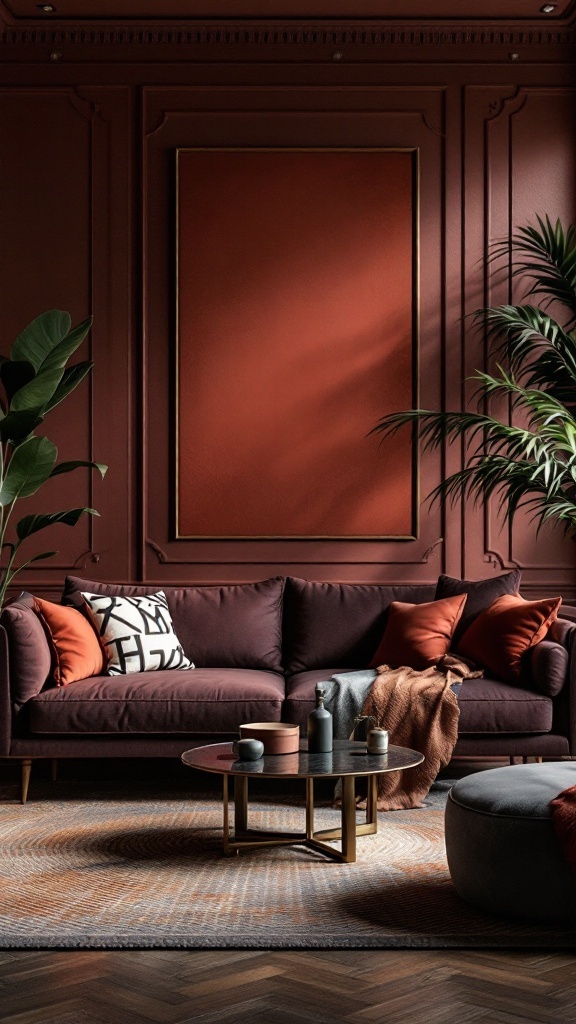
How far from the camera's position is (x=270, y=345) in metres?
4.95

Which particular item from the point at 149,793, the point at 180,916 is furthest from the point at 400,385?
the point at 180,916

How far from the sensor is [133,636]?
421 centimetres

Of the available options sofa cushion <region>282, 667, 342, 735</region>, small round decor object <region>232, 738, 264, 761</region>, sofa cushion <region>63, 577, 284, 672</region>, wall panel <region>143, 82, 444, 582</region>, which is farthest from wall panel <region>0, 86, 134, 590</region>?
small round decor object <region>232, 738, 264, 761</region>

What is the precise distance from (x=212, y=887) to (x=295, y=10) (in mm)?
3872

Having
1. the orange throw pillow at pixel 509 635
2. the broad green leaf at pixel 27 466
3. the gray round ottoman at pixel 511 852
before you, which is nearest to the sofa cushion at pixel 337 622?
the orange throw pillow at pixel 509 635

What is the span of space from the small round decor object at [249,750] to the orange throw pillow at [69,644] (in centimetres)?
112

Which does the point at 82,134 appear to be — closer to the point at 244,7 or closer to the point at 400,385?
the point at 244,7

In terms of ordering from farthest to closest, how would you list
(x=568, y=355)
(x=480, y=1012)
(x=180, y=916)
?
(x=568, y=355)
(x=180, y=916)
(x=480, y=1012)

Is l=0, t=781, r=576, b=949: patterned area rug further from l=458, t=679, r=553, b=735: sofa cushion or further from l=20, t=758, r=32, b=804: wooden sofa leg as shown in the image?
l=458, t=679, r=553, b=735: sofa cushion

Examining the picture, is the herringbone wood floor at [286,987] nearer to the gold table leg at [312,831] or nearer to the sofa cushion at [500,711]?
the gold table leg at [312,831]

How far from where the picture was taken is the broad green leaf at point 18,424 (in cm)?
384

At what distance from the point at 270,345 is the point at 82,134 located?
4.39 feet

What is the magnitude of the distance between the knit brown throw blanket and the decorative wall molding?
3.03m

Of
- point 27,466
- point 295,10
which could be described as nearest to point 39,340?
point 27,466
